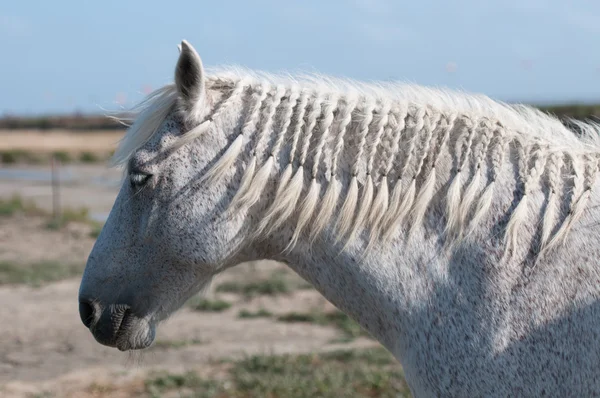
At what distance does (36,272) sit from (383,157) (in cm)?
839

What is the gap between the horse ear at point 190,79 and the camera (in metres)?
2.31

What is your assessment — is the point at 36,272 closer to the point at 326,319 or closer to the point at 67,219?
the point at 67,219

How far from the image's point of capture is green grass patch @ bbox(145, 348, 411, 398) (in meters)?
5.23

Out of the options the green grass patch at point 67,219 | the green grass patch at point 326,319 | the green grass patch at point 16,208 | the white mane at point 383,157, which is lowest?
the green grass patch at point 16,208

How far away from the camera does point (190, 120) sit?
2.41m

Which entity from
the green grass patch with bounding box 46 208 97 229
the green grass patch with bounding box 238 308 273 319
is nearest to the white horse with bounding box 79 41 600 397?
the green grass patch with bounding box 238 308 273 319

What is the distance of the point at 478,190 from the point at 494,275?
0.87 feet

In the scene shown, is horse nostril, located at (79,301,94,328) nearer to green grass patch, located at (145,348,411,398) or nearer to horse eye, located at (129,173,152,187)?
horse eye, located at (129,173,152,187)

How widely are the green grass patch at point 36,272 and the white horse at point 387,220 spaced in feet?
24.1

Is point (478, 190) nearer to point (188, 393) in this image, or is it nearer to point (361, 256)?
point (361, 256)

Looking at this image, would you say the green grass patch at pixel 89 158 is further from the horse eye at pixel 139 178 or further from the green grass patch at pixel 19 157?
the horse eye at pixel 139 178

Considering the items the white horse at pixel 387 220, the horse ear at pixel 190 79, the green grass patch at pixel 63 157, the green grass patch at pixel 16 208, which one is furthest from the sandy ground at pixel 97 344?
the green grass patch at pixel 63 157

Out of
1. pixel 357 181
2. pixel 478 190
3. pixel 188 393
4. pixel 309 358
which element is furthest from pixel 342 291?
pixel 309 358

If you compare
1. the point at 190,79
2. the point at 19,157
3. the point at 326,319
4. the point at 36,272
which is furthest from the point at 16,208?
the point at 19,157
